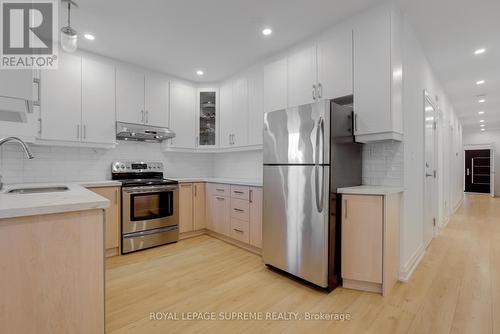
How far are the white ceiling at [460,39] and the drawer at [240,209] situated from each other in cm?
269

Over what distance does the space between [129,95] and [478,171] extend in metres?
12.2

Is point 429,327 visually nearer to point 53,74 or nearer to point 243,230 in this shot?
point 243,230

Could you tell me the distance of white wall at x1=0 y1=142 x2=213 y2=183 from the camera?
8.92 ft

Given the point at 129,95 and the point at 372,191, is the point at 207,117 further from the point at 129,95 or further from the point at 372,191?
the point at 372,191

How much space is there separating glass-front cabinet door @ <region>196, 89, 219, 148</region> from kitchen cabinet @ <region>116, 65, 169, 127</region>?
62 cm

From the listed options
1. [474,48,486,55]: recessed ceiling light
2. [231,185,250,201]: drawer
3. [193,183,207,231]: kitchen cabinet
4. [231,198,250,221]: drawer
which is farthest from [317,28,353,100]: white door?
[193,183,207,231]: kitchen cabinet

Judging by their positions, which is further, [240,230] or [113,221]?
[240,230]

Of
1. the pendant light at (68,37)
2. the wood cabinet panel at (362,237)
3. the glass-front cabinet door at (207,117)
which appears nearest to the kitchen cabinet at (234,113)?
the glass-front cabinet door at (207,117)

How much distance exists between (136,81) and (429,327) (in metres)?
4.13

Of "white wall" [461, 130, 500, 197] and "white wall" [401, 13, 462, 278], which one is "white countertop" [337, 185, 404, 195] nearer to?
"white wall" [401, 13, 462, 278]

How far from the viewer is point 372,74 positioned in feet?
7.29

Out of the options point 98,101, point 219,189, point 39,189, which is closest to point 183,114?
point 98,101

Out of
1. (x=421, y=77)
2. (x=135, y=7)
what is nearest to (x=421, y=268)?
(x=421, y=77)

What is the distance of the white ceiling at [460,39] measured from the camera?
2.24 metres
